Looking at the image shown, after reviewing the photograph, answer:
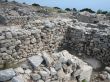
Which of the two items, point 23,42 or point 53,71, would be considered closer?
point 53,71

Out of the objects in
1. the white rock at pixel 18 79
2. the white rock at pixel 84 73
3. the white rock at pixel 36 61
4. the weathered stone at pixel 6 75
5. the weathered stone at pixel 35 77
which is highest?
the white rock at pixel 36 61

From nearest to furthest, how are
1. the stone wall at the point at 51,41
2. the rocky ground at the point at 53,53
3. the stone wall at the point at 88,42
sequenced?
the rocky ground at the point at 53,53 < the stone wall at the point at 51,41 < the stone wall at the point at 88,42

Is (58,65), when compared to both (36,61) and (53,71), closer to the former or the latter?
(53,71)

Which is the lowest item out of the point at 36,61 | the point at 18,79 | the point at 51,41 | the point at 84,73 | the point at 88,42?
the point at 84,73

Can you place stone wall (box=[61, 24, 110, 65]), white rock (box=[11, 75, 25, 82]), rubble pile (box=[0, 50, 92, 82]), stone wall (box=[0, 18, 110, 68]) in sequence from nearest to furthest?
white rock (box=[11, 75, 25, 82]), rubble pile (box=[0, 50, 92, 82]), stone wall (box=[0, 18, 110, 68]), stone wall (box=[61, 24, 110, 65])

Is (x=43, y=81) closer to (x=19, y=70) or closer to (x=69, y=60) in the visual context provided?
(x=19, y=70)

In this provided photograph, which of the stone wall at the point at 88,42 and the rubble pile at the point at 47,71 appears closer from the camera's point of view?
the rubble pile at the point at 47,71

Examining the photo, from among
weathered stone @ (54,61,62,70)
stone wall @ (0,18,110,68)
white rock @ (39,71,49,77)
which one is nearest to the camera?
white rock @ (39,71,49,77)

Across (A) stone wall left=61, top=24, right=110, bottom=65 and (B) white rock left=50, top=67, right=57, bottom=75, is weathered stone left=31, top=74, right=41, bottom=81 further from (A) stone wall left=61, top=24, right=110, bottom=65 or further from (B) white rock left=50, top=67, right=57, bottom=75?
(A) stone wall left=61, top=24, right=110, bottom=65

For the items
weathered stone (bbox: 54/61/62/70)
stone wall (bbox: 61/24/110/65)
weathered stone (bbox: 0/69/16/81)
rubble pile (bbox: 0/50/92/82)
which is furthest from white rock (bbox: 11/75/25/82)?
stone wall (bbox: 61/24/110/65)

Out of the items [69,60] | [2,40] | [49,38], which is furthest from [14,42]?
[69,60]

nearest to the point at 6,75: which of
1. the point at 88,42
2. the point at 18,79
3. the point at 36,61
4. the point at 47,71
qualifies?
the point at 18,79

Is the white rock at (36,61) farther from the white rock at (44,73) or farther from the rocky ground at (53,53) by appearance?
the white rock at (44,73)

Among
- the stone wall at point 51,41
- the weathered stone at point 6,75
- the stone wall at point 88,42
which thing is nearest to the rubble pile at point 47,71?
the weathered stone at point 6,75
